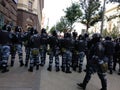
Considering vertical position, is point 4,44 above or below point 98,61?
above

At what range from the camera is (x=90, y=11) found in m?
34.5

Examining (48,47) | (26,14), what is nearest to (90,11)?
(26,14)

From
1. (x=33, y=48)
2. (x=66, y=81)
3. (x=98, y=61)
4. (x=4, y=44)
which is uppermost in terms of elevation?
(x=4, y=44)

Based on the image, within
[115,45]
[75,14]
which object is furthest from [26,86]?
[75,14]

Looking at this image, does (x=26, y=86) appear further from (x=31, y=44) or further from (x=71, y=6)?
(x=71, y=6)

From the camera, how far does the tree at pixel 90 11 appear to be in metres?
34.4

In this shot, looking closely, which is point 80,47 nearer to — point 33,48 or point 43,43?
point 43,43

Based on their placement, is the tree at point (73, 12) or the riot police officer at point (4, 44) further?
the tree at point (73, 12)

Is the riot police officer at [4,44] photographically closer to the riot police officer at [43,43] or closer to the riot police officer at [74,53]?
the riot police officer at [43,43]

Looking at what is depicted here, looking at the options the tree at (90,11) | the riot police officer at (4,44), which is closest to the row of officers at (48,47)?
the riot police officer at (4,44)

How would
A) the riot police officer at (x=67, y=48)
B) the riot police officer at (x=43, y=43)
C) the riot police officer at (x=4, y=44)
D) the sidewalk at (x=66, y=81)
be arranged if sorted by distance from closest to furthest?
the sidewalk at (x=66, y=81)
the riot police officer at (x=4, y=44)
the riot police officer at (x=67, y=48)
the riot police officer at (x=43, y=43)

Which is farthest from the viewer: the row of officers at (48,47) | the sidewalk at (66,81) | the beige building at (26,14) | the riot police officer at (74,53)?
the beige building at (26,14)

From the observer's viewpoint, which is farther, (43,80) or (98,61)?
(43,80)

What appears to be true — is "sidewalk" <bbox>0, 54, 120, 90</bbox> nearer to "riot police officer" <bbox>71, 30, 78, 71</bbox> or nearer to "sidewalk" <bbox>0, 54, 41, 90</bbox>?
"sidewalk" <bbox>0, 54, 41, 90</bbox>
